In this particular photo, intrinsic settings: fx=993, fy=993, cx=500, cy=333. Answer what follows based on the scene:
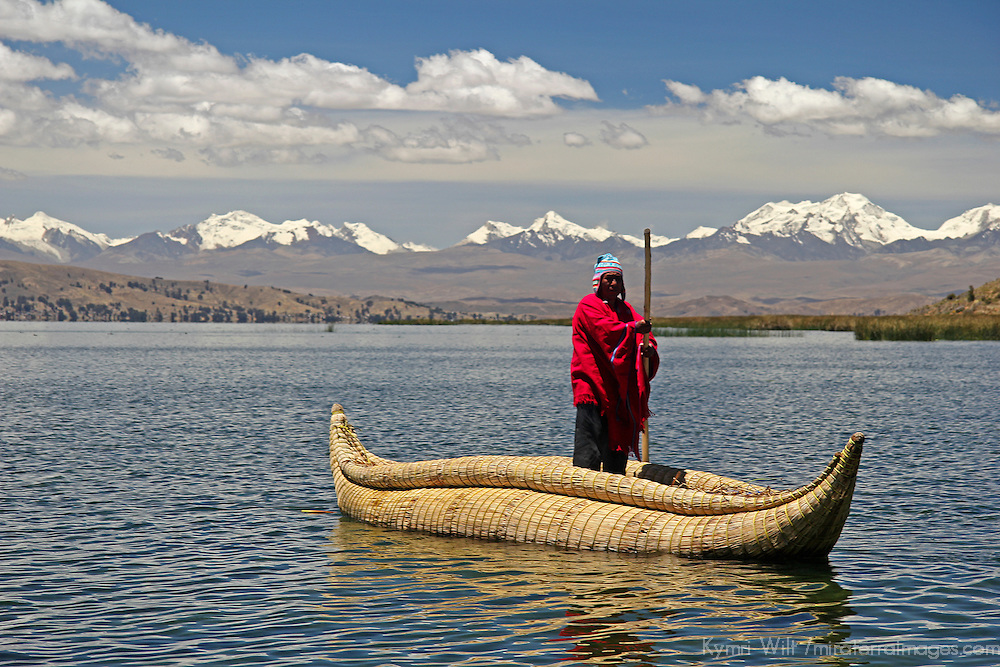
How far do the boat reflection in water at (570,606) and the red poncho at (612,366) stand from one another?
6.09 feet

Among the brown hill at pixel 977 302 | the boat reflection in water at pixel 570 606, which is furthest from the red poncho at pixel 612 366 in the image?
the brown hill at pixel 977 302

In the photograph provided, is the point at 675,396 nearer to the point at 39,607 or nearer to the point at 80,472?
the point at 80,472

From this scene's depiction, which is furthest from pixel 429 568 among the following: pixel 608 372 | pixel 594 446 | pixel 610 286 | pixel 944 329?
pixel 944 329

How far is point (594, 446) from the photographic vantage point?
13.3 m

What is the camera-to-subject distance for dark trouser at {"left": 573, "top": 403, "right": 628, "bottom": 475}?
13.2 metres

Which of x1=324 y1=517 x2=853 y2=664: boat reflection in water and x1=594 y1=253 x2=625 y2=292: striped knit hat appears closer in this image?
x1=324 y1=517 x2=853 y2=664: boat reflection in water

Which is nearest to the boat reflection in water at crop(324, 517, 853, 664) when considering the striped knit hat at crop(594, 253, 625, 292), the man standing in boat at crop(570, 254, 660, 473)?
the man standing in boat at crop(570, 254, 660, 473)

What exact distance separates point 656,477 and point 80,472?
39.4 feet

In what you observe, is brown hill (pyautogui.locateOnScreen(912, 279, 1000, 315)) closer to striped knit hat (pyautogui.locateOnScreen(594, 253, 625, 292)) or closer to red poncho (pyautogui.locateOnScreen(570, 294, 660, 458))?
red poncho (pyautogui.locateOnScreen(570, 294, 660, 458))

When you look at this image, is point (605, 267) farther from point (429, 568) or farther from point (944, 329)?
point (944, 329)

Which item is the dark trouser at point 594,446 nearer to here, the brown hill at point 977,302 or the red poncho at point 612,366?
the red poncho at point 612,366

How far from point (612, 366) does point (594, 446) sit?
1.17 metres

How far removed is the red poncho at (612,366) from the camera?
12789 millimetres

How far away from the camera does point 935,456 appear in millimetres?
21781
